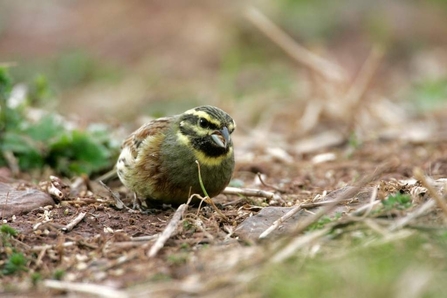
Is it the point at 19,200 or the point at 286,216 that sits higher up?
the point at 286,216

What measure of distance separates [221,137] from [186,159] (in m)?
0.34

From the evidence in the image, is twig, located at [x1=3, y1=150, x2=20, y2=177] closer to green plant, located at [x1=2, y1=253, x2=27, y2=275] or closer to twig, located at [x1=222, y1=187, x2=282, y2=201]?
twig, located at [x1=222, y1=187, x2=282, y2=201]

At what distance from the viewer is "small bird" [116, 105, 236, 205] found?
20.2 feet

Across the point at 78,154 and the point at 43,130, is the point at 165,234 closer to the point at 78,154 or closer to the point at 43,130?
the point at 78,154

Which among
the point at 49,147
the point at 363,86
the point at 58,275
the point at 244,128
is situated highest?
→ the point at 363,86

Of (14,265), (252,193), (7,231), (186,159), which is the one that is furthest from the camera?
(252,193)

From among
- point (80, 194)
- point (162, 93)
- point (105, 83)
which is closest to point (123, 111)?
point (162, 93)

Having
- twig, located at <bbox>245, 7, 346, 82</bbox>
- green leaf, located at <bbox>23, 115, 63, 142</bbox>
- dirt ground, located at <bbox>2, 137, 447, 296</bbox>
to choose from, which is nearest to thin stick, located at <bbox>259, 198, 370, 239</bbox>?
dirt ground, located at <bbox>2, 137, 447, 296</bbox>

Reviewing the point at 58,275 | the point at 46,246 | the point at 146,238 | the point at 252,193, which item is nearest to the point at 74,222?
the point at 46,246

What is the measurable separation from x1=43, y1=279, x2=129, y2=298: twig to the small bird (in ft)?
6.33

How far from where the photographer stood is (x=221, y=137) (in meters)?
6.23

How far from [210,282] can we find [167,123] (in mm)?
2856

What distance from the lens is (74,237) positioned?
520 centimetres

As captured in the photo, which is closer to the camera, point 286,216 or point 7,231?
point 7,231
